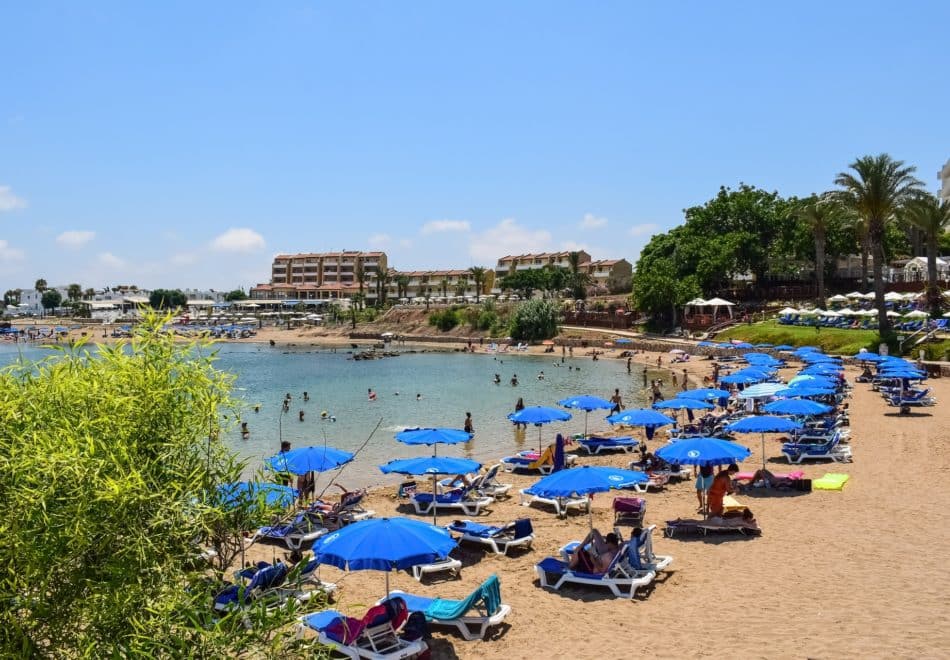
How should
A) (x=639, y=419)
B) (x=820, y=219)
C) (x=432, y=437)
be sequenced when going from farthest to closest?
1. (x=820, y=219)
2. (x=639, y=419)
3. (x=432, y=437)

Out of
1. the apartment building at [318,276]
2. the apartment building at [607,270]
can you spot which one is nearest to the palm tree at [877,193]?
the apartment building at [607,270]

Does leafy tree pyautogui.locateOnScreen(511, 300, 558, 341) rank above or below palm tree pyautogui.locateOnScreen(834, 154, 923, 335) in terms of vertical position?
below

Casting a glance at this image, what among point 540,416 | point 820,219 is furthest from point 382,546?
point 820,219

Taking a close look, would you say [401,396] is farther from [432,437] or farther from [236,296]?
[236,296]

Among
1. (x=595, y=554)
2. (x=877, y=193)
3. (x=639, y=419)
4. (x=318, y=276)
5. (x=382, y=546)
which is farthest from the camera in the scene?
(x=318, y=276)

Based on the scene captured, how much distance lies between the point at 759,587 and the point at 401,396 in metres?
33.5

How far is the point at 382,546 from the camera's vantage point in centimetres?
889

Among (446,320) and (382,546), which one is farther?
(446,320)

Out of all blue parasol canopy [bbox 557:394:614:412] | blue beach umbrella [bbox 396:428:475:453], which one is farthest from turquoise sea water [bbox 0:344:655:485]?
blue parasol canopy [bbox 557:394:614:412]

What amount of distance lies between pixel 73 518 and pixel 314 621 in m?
4.47

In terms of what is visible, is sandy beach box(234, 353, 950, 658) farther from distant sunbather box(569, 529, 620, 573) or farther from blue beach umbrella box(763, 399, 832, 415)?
blue beach umbrella box(763, 399, 832, 415)

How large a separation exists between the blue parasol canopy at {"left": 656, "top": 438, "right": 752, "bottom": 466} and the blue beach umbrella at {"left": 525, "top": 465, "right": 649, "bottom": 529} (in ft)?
4.85

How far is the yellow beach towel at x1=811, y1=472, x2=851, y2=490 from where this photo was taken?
15702 mm

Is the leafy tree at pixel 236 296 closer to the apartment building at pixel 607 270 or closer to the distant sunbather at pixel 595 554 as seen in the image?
the apartment building at pixel 607 270
